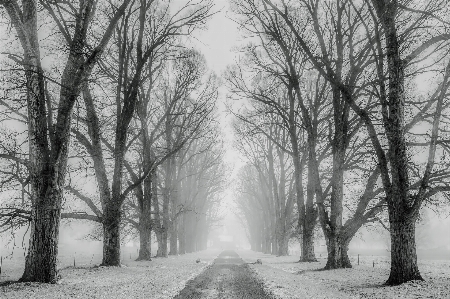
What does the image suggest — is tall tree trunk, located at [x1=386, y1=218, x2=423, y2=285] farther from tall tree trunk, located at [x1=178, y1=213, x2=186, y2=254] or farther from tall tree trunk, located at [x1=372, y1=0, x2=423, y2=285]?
tall tree trunk, located at [x1=178, y1=213, x2=186, y2=254]

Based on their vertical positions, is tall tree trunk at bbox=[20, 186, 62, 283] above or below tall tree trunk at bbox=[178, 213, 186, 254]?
above

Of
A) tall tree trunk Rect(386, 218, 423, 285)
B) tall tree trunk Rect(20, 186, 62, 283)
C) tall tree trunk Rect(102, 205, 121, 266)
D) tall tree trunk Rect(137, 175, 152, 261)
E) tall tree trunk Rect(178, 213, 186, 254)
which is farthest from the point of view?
tall tree trunk Rect(178, 213, 186, 254)

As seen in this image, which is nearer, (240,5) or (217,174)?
(240,5)

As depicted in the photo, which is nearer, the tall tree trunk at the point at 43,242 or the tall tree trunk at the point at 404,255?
the tall tree trunk at the point at 43,242

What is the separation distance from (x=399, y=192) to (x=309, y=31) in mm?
9655

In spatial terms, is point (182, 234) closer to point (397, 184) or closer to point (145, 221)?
point (145, 221)

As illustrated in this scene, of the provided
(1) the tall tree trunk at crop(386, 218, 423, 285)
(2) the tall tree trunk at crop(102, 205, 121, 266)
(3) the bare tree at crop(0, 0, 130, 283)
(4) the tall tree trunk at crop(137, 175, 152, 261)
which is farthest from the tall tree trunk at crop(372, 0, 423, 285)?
(4) the tall tree trunk at crop(137, 175, 152, 261)

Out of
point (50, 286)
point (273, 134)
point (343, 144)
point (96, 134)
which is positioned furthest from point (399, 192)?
point (273, 134)

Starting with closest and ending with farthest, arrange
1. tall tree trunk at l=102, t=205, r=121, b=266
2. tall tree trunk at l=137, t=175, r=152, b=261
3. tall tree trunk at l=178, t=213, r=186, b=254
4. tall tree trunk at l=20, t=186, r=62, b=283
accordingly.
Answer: tall tree trunk at l=20, t=186, r=62, b=283 < tall tree trunk at l=102, t=205, r=121, b=266 < tall tree trunk at l=137, t=175, r=152, b=261 < tall tree trunk at l=178, t=213, r=186, b=254

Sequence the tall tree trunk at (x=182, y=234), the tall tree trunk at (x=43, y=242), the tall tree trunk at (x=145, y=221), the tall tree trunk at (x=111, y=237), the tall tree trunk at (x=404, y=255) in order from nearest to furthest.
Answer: the tall tree trunk at (x=43, y=242), the tall tree trunk at (x=404, y=255), the tall tree trunk at (x=111, y=237), the tall tree trunk at (x=145, y=221), the tall tree trunk at (x=182, y=234)

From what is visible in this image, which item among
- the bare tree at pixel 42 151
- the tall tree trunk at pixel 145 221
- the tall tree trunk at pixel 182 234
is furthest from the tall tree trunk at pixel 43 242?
the tall tree trunk at pixel 182 234

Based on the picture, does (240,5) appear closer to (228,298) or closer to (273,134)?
(228,298)

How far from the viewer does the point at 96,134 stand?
51.2ft

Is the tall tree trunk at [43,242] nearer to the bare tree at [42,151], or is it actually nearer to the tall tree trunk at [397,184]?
the bare tree at [42,151]
